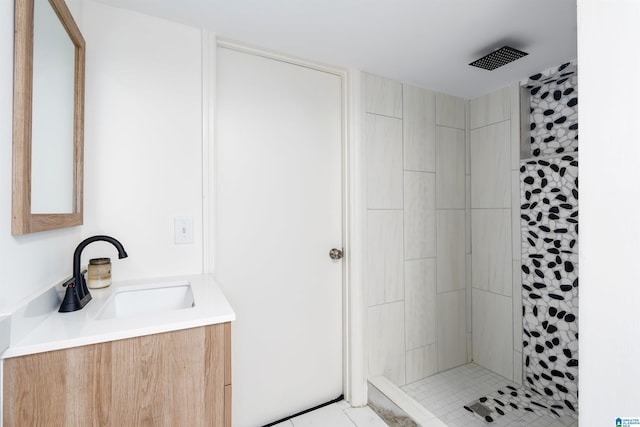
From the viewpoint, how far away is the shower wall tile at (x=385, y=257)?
6.58ft

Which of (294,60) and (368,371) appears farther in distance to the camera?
(368,371)

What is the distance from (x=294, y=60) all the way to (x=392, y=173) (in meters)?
0.95

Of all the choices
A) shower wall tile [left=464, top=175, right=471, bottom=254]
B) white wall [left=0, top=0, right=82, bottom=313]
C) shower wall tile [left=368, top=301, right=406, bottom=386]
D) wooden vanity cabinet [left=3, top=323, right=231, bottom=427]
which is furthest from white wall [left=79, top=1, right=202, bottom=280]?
shower wall tile [left=464, top=175, right=471, bottom=254]

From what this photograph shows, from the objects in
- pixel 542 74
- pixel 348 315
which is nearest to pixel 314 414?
pixel 348 315

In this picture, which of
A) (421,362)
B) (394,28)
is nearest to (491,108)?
(394,28)

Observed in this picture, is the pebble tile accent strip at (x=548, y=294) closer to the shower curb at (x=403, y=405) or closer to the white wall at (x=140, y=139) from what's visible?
the shower curb at (x=403, y=405)

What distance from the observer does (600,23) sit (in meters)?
0.87

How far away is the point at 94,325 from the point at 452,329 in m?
2.31

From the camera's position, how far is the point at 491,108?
231 centimetres

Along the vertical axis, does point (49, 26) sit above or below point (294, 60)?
below

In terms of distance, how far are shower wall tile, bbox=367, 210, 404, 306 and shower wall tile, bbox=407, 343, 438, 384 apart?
441mm

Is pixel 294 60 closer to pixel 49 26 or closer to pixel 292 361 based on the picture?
pixel 49 26

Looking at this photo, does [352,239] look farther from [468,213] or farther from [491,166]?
[491,166]

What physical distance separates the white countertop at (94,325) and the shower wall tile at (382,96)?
1.56 metres
